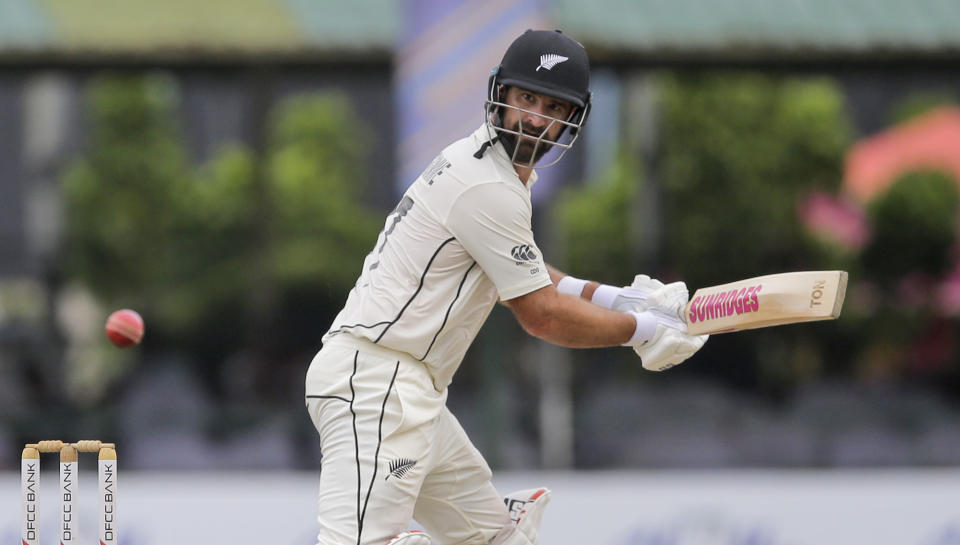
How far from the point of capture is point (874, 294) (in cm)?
1106

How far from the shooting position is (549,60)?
345 centimetres

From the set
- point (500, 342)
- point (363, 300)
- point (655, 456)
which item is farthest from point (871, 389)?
point (363, 300)

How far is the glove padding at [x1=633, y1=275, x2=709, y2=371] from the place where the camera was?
3.55 meters

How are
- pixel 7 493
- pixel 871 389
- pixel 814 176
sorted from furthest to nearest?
pixel 814 176
pixel 871 389
pixel 7 493

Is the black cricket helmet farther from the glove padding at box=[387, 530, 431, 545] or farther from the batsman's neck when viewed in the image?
the glove padding at box=[387, 530, 431, 545]

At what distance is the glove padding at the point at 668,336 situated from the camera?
3547 millimetres

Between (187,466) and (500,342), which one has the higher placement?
(500,342)

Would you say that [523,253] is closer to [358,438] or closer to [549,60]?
[549,60]

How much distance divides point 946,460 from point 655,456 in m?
1.63

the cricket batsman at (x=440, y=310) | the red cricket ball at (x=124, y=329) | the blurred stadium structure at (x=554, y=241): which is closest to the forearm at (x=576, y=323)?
the cricket batsman at (x=440, y=310)

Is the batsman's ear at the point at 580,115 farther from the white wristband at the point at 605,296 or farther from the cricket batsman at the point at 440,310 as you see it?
the white wristband at the point at 605,296

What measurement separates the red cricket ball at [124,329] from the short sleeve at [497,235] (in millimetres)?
1034

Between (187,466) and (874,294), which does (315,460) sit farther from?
(874,294)

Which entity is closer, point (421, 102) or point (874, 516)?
point (874, 516)
